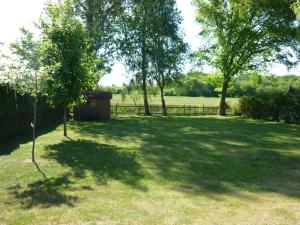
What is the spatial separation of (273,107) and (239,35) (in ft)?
29.4

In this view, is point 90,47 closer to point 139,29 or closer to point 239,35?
point 139,29

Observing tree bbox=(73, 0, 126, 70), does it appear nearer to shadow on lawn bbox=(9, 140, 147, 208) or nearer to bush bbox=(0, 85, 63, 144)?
bush bbox=(0, 85, 63, 144)

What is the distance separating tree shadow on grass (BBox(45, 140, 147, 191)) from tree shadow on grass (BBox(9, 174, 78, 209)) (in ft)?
3.12

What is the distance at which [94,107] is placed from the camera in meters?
34.3

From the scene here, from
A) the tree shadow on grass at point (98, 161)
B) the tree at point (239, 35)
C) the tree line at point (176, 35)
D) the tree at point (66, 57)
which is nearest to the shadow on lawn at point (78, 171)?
the tree shadow on grass at point (98, 161)

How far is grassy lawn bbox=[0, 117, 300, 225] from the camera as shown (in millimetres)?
7620

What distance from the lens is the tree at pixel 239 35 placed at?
39438 millimetres

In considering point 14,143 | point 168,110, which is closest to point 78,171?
point 14,143

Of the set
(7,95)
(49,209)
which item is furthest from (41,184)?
(7,95)

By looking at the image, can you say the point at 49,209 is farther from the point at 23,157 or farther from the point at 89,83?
the point at 89,83

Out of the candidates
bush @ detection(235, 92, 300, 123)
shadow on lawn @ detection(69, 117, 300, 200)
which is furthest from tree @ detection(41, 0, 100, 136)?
bush @ detection(235, 92, 300, 123)

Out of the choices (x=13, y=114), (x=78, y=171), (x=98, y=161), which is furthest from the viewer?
(x=13, y=114)

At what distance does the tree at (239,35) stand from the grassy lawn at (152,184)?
78.8ft

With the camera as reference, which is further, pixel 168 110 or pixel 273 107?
pixel 168 110
